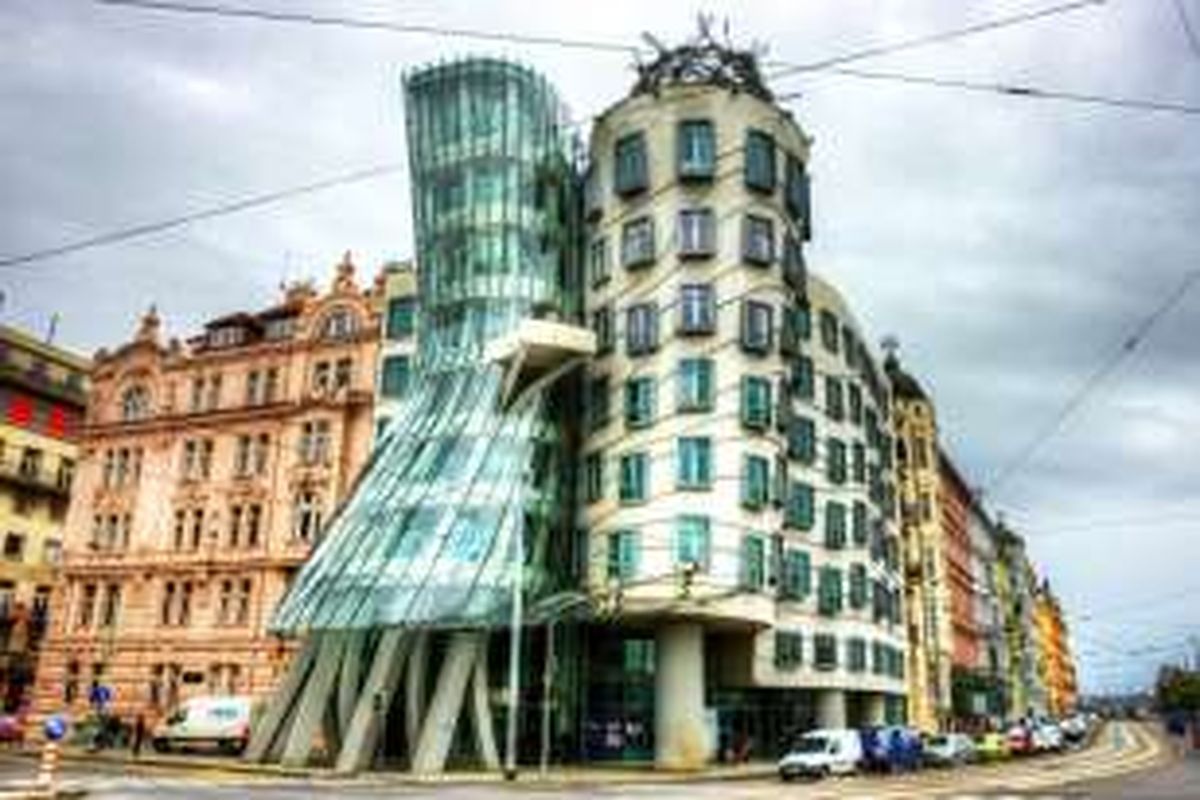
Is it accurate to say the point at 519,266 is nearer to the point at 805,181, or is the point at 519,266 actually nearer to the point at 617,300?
the point at 617,300

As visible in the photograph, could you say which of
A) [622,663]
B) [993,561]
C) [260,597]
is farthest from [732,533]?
[993,561]

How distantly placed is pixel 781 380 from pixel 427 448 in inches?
585

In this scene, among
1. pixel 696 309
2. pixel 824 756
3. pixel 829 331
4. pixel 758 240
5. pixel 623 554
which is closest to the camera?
pixel 824 756

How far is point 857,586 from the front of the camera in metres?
66.4

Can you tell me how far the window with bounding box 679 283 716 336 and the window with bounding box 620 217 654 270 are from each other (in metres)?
2.32

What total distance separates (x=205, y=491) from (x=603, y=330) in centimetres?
2550

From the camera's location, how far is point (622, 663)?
57844mm

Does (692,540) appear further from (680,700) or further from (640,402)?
(640,402)

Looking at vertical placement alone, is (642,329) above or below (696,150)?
below

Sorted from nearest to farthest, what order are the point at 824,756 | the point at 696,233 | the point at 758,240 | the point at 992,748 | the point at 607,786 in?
the point at 607,786 → the point at 824,756 → the point at 696,233 → the point at 758,240 → the point at 992,748

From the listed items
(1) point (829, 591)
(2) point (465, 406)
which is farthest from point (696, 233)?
(1) point (829, 591)

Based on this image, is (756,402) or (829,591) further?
(829,591)

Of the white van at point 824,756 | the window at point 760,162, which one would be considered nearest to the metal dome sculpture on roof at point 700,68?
the window at point 760,162

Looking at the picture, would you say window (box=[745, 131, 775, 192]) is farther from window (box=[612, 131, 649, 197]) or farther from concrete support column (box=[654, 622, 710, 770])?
concrete support column (box=[654, 622, 710, 770])
